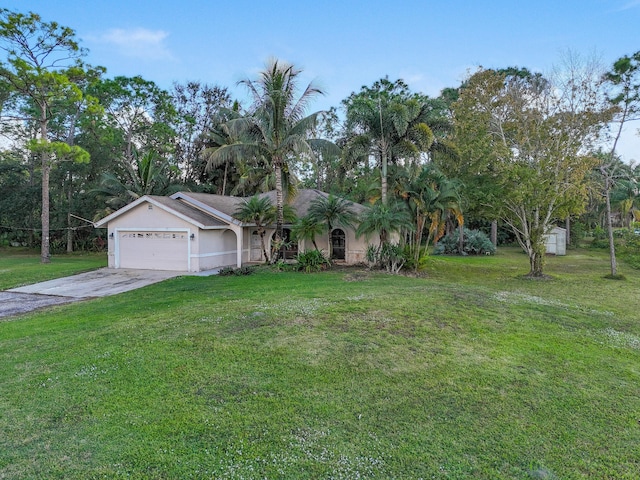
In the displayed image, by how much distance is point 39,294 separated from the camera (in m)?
12.1

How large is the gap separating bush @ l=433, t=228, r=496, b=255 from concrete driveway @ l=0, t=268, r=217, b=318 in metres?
18.0

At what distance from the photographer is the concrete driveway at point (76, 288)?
10672 millimetres

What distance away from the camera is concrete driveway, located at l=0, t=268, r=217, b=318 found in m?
10.7

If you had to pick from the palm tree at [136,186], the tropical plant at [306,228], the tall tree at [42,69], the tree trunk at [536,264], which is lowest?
the tree trunk at [536,264]

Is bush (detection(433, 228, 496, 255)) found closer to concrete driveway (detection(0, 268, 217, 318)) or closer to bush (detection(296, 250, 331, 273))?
bush (detection(296, 250, 331, 273))

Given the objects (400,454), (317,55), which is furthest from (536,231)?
(400,454)

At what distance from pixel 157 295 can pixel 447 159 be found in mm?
14298

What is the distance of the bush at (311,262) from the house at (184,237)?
1669 millimetres

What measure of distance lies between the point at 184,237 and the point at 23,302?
685cm

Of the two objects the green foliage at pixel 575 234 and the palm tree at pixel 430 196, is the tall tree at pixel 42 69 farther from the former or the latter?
the green foliage at pixel 575 234

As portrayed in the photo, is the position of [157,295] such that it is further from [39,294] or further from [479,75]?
[479,75]

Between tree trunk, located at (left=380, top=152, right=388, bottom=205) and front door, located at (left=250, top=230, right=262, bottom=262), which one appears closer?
tree trunk, located at (left=380, top=152, right=388, bottom=205)

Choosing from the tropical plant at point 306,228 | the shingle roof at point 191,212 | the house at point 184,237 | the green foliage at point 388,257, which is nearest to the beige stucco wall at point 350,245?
the house at point 184,237

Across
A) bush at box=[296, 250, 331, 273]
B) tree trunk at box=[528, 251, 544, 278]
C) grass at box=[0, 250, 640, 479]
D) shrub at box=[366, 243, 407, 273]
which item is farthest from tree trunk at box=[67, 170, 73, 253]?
tree trunk at box=[528, 251, 544, 278]
